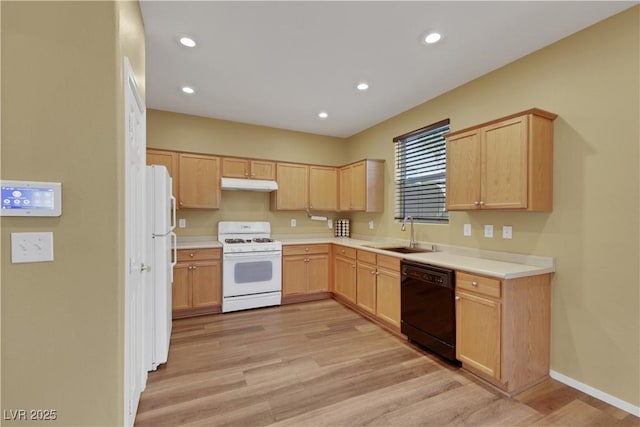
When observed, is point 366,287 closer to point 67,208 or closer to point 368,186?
point 368,186

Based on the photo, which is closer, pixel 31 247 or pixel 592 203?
pixel 31 247

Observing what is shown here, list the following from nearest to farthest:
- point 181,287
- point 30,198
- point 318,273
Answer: point 30,198 → point 181,287 → point 318,273

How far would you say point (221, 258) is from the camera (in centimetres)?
378

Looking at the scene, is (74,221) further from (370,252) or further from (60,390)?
(370,252)

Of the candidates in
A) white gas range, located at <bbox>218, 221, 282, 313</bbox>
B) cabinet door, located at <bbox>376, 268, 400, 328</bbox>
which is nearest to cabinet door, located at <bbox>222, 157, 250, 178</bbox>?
white gas range, located at <bbox>218, 221, 282, 313</bbox>

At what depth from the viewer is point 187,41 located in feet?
7.70

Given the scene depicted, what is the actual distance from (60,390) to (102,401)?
0.17m

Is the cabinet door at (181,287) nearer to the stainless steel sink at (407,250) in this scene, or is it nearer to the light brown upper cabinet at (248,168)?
the light brown upper cabinet at (248,168)

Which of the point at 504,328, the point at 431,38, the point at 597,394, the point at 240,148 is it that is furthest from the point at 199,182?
the point at 597,394

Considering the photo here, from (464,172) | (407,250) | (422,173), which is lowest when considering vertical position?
(407,250)

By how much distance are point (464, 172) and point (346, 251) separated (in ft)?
6.39

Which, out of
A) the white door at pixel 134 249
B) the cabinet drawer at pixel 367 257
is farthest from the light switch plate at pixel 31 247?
the cabinet drawer at pixel 367 257

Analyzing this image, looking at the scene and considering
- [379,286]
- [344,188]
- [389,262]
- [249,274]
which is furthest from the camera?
[344,188]

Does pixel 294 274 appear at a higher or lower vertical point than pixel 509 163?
lower
